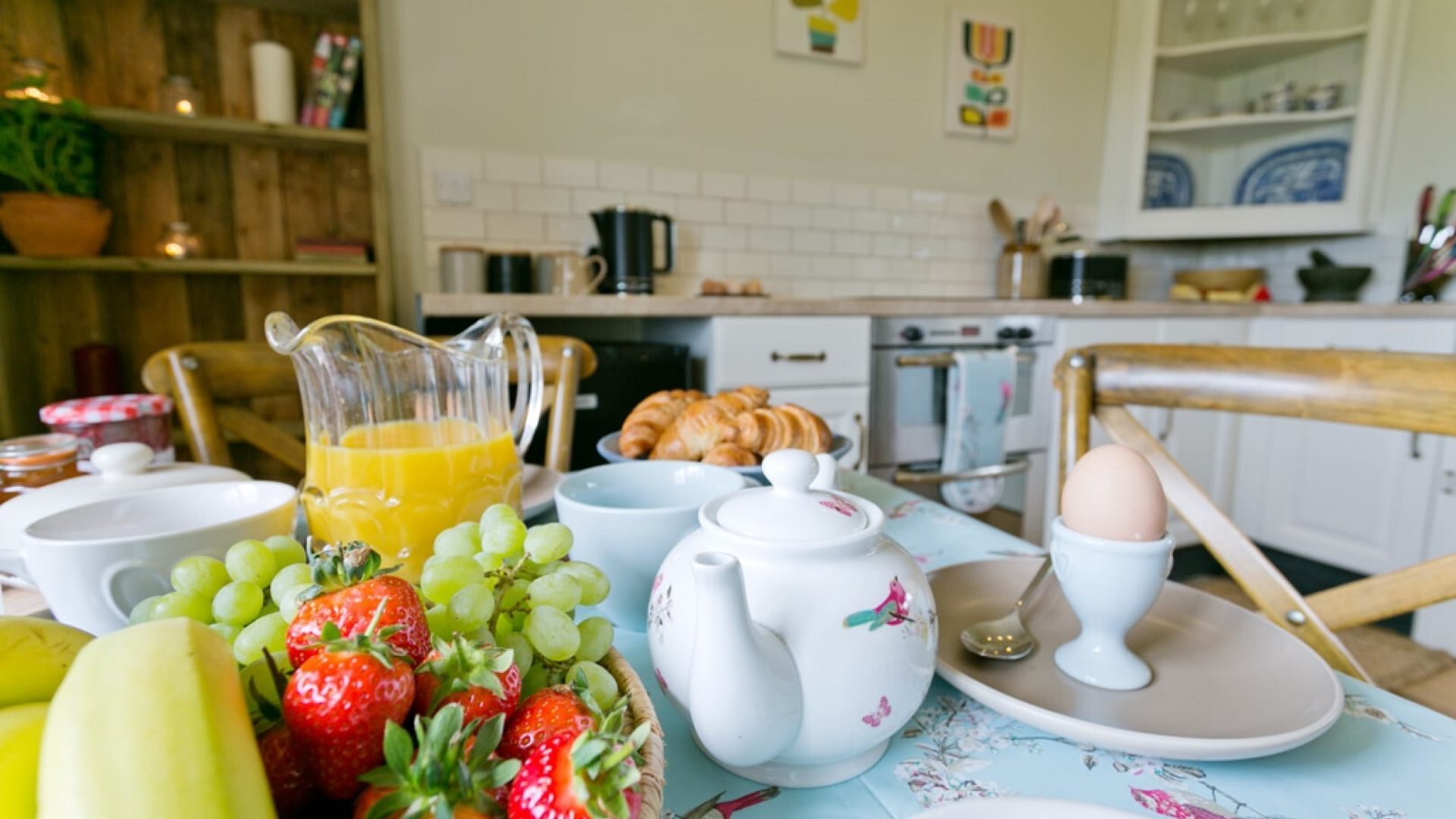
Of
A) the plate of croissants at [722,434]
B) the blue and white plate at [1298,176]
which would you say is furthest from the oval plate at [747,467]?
the blue and white plate at [1298,176]

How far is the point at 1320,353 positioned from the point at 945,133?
7.76ft

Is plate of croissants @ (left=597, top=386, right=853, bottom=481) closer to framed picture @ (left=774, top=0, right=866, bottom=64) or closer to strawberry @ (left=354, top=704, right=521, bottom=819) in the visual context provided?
strawberry @ (left=354, top=704, right=521, bottom=819)

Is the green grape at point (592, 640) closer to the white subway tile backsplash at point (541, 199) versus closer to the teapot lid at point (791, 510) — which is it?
the teapot lid at point (791, 510)

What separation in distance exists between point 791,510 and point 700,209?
219 cm

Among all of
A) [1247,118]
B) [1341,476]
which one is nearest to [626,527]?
[1341,476]

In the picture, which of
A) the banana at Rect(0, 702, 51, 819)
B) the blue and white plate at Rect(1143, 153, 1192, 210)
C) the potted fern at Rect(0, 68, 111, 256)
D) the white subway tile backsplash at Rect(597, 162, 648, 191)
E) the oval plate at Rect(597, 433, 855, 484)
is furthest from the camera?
the blue and white plate at Rect(1143, 153, 1192, 210)

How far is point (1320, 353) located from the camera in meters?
0.66

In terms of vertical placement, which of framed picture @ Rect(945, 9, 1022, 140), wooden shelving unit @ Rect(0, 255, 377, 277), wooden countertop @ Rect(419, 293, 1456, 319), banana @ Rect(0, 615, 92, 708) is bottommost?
banana @ Rect(0, 615, 92, 708)

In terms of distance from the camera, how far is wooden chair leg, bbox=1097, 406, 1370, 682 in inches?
22.6

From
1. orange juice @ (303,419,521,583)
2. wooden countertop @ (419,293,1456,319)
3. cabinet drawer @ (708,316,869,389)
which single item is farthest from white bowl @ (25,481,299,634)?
cabinet drawer @ (708,316,869,389)

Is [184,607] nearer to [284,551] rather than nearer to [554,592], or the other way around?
[284,551]

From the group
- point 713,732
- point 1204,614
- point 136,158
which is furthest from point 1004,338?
point 136,158

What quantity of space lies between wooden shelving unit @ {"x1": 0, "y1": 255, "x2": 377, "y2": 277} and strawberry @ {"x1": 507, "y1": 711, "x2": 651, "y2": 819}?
6.28 feet

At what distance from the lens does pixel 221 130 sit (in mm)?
1724
